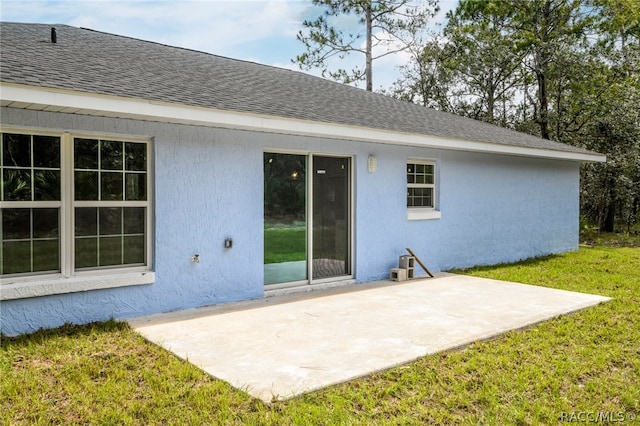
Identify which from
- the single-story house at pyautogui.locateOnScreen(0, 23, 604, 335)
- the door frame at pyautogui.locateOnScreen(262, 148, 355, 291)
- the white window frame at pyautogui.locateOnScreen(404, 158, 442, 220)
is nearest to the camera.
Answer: the single-story house at pyautogui.locateOnScreen(0, 23, 604, 335)

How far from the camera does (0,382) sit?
387 cm

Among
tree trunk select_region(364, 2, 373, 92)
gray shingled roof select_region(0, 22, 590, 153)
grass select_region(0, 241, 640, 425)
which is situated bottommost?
grass select_region(0, 241, 640, 425)

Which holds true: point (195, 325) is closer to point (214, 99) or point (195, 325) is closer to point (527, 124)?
point (214, 99)

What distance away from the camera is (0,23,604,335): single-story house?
5336 mm

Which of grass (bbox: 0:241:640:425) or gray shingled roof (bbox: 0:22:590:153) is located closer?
grass (bbox: 0:241:640:425)

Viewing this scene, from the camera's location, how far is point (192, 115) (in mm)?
5887

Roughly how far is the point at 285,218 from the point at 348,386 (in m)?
4.00

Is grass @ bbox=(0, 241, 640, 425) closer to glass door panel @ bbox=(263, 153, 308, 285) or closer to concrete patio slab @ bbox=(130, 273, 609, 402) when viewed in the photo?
concrete patio slab @ bbox=(130, 273, 609, 402)

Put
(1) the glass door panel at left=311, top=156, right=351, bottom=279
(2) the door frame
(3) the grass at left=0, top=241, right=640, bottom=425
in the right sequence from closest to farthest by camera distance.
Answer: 1. (3) the grass at left=0, top=241, right=640, bottom=425
2. (2) the door frame
3. (1) the glass door panel at left=311, top=156, right=351, bottom=279

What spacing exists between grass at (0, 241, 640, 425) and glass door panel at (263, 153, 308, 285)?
2600 millimetres

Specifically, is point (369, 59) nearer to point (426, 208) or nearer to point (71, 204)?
point (426, 208)

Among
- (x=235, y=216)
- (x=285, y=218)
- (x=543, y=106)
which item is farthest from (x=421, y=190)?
(x=543, y=106)

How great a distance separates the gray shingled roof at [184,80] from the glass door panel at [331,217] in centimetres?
87

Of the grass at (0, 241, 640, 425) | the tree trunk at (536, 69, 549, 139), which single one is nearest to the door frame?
the grass at (0, 241, 640, 425)
